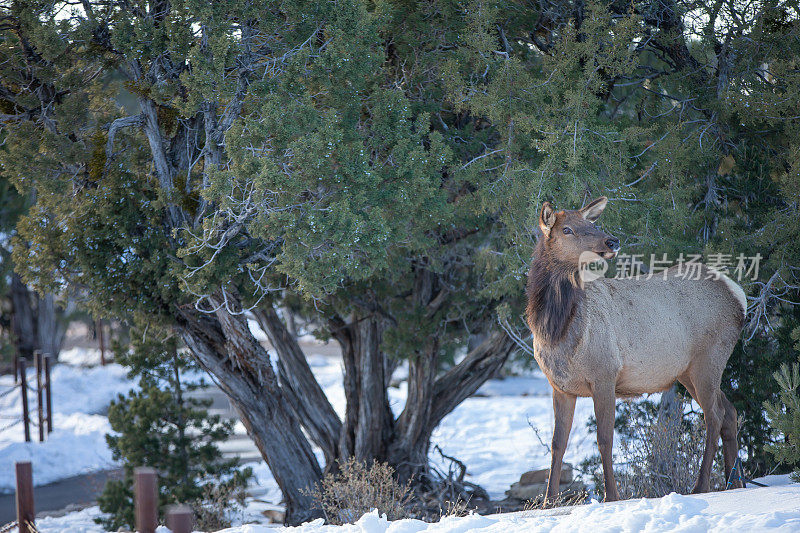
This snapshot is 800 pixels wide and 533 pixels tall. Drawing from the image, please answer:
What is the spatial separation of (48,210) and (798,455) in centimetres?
836

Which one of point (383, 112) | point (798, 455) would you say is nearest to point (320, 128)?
point (383, 112)

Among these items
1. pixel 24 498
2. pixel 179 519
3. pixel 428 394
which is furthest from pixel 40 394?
pixel 179 519

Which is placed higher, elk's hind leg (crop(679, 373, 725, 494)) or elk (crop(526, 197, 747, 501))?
elk (crop(526, 197, 747, 501))

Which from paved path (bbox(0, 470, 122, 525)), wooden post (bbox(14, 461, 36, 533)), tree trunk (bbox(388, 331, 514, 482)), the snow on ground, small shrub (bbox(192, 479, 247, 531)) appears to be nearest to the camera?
wooden post (bbox(14, 461, 36, 533))

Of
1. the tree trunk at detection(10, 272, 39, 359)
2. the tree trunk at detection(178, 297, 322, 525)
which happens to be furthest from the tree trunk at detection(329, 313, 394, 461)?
the tree trunk at detection(10, 272, 39, 359)

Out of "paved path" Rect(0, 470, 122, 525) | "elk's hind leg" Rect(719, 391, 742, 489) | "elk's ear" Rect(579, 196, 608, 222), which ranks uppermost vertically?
"elk's ear" Rect(579, 196, 608, 222)

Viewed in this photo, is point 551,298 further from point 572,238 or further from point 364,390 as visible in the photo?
point 364,390

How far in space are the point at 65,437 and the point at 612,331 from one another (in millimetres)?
13828

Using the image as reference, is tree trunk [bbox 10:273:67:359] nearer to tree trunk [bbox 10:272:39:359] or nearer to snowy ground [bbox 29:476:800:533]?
tree trunk [bbox 10:272:39:359]

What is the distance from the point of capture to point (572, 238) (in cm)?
566

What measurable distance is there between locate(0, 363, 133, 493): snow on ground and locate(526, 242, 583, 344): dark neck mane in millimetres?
9191

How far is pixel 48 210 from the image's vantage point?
8.71 meters

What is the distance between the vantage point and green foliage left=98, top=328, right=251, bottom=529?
33.3 ft

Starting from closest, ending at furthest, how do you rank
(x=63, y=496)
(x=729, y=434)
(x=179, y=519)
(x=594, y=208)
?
(x=179, y=519), (x=594, y=208), (x=729, y=434), (x=63, y=496)
